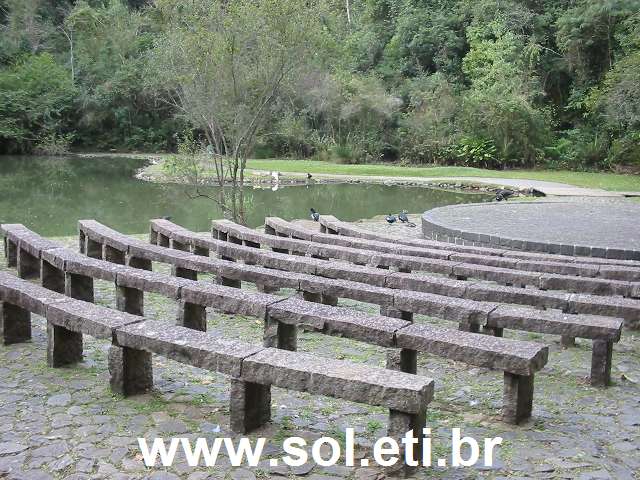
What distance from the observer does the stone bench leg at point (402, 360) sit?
4492 mm

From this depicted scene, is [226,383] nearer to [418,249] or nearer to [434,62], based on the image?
[418,249]

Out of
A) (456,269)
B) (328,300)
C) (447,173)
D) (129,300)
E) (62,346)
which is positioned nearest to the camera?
(62,346)

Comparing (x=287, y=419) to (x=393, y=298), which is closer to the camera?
(x=287, y=419)

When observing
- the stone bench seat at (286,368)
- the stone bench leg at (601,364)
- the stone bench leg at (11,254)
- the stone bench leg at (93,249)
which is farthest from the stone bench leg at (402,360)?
the stone bench leg at (11,254)

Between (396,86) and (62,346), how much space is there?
36.8 meters

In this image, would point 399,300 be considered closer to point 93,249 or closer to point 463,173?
point 93,249

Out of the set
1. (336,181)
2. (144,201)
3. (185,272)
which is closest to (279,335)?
(185,272)

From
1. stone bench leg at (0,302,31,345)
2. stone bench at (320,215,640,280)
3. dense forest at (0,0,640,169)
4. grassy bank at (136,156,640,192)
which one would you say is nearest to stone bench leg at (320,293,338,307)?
stone bench at (320,215,640,280)

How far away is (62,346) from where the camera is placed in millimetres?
5180

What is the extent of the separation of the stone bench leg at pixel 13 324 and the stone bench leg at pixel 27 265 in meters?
2.50

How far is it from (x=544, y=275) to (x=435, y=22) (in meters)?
38.2

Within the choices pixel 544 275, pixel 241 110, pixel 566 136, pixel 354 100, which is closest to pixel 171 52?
pixel 241 110

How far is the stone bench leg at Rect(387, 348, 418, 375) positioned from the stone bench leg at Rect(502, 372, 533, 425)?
0.61 m

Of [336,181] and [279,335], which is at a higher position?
[279,335]
